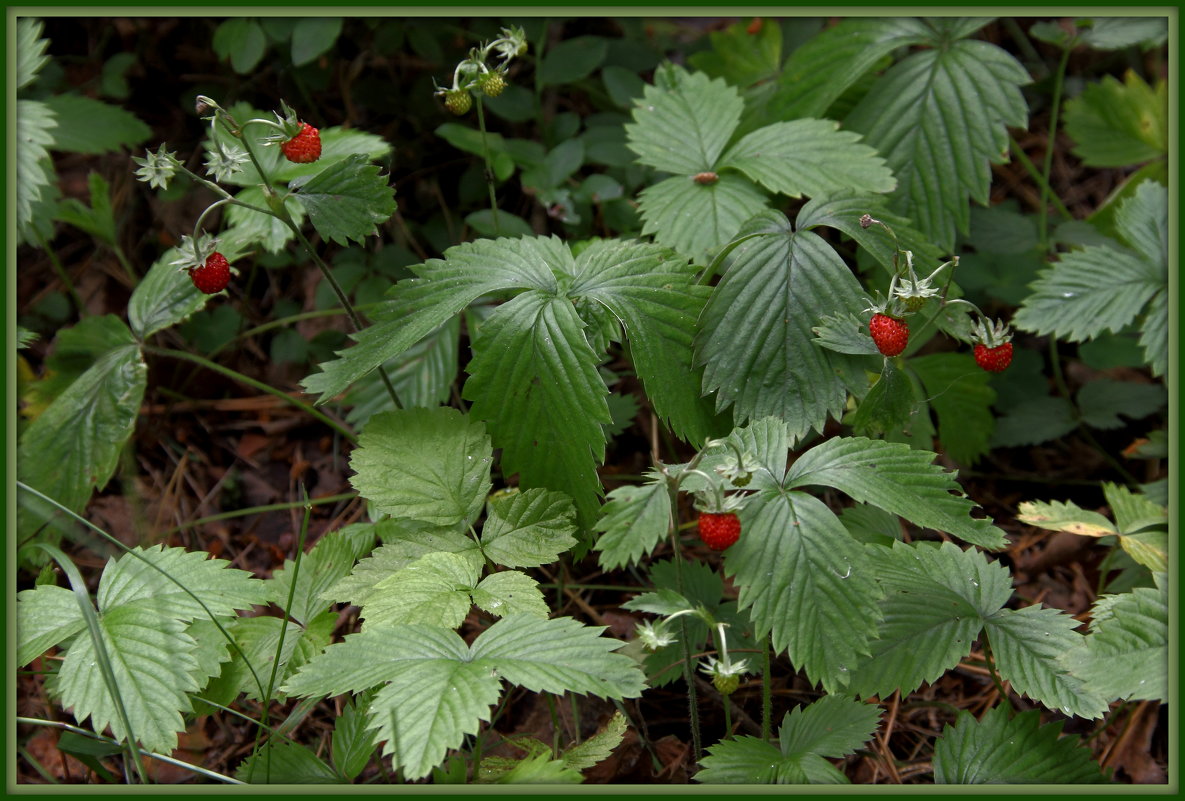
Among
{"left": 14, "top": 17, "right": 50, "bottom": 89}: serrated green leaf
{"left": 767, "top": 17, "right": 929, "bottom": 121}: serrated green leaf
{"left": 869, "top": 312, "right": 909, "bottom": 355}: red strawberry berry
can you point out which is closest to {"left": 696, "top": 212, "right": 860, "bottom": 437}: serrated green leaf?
{"left": 869, "top": 312, "right": 909, "bottom": 355}: red strawberry berry

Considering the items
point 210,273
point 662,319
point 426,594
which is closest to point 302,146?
point 210,273

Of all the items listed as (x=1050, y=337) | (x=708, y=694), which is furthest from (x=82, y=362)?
(x=1050, y=337)

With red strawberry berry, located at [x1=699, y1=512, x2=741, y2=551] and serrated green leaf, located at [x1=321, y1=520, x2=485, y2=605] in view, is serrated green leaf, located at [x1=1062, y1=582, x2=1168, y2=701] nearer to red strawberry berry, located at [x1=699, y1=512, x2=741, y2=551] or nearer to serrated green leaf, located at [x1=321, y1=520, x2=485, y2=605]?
red strawberry berry, located at [x1=699, y1=512, x2=741, y2=551]

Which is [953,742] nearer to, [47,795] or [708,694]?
[708,694]

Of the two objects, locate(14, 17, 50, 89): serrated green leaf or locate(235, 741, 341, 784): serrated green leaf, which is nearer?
locate(235, 741, 341, 784): serrated green leaf

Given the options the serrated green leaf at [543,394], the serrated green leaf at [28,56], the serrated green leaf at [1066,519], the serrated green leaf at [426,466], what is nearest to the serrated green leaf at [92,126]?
the serrated green leaf at [28,56]

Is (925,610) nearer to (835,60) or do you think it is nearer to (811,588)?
(811,588)
